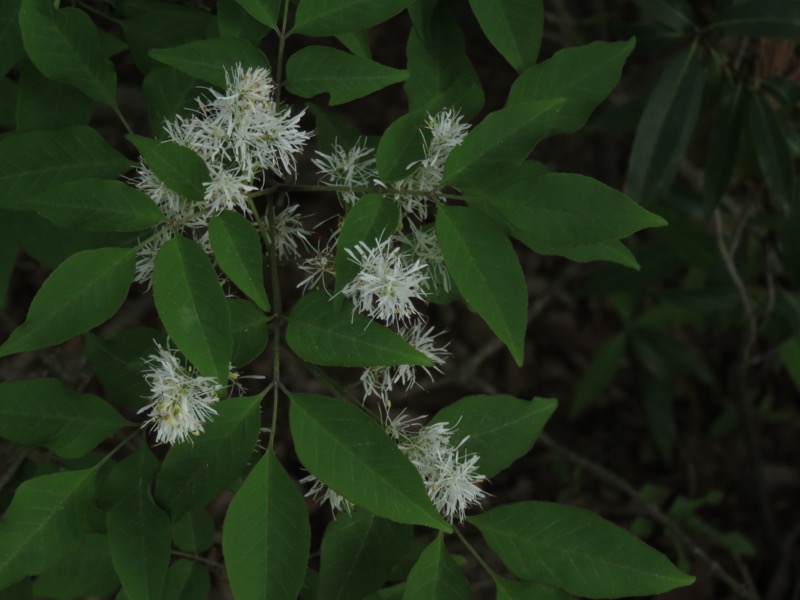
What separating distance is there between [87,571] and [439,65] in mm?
915

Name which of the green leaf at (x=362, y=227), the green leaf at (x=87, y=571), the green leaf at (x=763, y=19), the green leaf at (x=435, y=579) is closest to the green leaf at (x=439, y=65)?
the green leaf at (x=362, y=227)

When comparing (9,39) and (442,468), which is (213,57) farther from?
(442,468)

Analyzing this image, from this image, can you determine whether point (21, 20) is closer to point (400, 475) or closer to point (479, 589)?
point (400, 475)

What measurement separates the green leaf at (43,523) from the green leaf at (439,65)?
0.65 m

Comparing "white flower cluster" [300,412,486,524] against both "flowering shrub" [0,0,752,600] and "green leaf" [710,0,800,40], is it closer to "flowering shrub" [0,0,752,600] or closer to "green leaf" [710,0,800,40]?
"flowering shrub" [0,0,752,600]

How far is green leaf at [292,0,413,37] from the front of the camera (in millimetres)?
1012

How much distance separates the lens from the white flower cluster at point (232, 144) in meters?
0.98

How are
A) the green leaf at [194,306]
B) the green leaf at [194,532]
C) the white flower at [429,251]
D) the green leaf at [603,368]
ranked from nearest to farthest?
1. the green leaf at [194,306]
2. the white flower at [429,251]
3. the green leaf at [194,532]
4. the green leaf at [603,368]

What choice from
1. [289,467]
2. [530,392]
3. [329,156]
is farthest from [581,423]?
[329,156]

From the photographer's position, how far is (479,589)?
2.58 meters

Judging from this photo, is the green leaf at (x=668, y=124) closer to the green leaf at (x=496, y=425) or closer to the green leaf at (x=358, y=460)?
the green leaf at (x=496, y=425)

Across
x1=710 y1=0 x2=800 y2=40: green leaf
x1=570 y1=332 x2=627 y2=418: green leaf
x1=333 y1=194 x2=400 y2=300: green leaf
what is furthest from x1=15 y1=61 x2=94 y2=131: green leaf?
x1=570 y1=332 x2=627 y2=418: green leaf

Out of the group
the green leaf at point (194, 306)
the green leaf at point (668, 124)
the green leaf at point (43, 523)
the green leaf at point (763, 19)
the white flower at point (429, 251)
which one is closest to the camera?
the green leaf at point (194, 306)

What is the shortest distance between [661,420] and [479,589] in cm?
75
